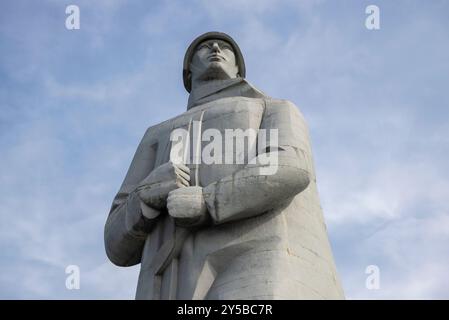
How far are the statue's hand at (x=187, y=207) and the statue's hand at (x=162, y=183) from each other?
344 mm

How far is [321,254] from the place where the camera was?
33.1 ft

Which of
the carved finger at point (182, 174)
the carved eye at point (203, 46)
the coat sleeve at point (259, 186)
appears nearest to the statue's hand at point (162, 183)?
the carved finger at point (182, 174)

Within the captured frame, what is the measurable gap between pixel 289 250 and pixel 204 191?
1.27 m

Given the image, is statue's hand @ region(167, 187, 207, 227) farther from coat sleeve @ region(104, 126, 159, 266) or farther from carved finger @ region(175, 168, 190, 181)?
coat sleeve @ region(104, 126, 159, 266)

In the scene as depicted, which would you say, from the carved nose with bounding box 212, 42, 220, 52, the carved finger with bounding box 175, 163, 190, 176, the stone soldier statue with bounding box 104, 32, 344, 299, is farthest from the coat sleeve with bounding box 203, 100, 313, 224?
the carved nose with bounding box 212, 42, 220, 52

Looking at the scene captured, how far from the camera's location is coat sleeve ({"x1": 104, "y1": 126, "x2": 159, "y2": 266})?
10570mm

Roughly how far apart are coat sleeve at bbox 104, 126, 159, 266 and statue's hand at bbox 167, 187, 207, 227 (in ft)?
2.33

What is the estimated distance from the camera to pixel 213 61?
42.7 ft

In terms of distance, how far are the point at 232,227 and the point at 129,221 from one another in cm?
155

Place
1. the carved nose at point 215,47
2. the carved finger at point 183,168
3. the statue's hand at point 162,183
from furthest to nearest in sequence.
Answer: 1. the carved nose at point 215,47
2. the carved finger at point 183,168
3. the statue's hand at point 162,183

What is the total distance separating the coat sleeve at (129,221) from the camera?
34.7ft

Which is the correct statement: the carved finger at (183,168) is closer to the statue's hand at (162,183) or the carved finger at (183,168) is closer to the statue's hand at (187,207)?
the statue's hand at (162,183)

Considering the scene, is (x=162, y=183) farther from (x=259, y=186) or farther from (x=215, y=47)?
(x=215, y=47)
